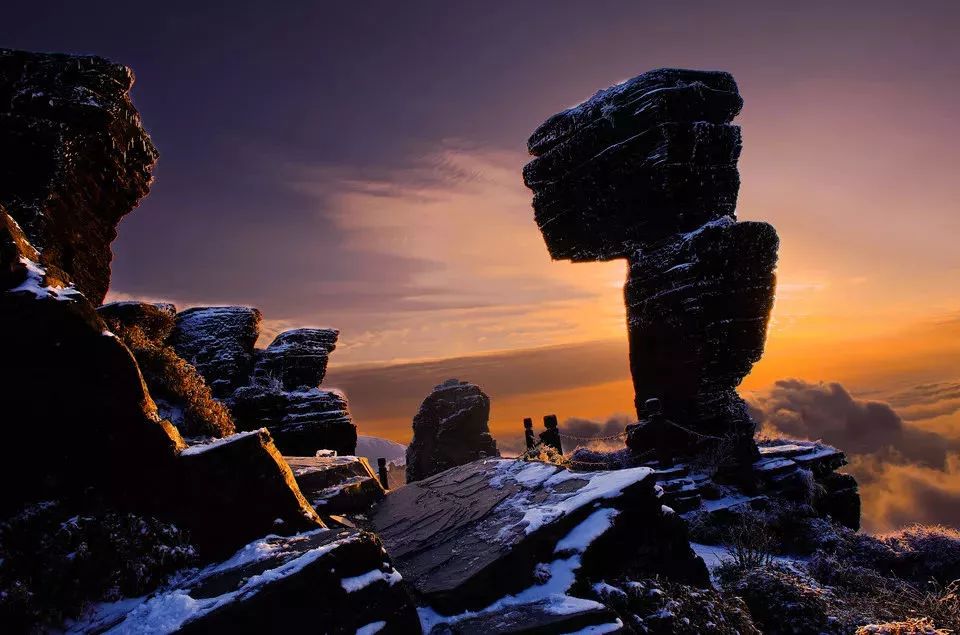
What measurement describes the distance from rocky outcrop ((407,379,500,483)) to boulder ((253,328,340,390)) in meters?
16.9

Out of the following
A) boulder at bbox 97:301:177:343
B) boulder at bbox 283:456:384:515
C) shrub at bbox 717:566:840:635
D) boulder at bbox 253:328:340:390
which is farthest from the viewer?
boulder at bbox 253:328:340:390

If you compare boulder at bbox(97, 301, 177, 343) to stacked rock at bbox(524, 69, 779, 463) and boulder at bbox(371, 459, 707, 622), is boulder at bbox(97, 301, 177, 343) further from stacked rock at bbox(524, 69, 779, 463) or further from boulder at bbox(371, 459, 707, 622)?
stacked rock at bbox(524, 69, 779, 463)

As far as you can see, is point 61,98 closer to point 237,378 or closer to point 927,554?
point 237,378

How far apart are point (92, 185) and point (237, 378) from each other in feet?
33.1

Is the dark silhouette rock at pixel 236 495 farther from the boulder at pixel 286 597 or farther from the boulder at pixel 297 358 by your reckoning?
the boulder at pixel 297 358

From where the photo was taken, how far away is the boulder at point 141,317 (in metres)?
7.29

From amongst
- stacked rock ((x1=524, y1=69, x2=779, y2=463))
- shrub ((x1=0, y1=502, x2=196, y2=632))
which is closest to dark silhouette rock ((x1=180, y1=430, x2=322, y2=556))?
shrub ((x1=0, y1=502, x2=196, y2=632))

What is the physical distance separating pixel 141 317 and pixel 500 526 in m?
6.79

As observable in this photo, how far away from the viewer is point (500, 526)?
507 cm

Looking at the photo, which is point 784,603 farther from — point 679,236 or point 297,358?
point 297,358

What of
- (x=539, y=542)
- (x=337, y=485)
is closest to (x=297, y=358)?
(x=337, y=485)

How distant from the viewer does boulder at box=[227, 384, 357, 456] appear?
15.1m

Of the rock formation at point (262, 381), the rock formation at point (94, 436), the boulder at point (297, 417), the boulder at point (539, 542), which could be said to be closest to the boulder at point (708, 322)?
the boulder at point (539, 542)

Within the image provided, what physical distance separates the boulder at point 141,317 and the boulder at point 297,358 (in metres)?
8.38
